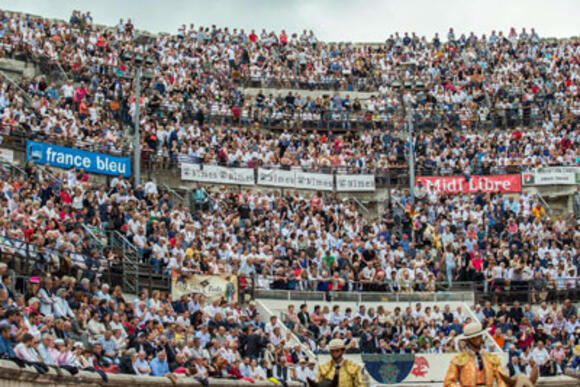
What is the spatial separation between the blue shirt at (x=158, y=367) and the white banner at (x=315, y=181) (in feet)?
61.4

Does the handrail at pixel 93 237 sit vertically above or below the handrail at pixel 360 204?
below

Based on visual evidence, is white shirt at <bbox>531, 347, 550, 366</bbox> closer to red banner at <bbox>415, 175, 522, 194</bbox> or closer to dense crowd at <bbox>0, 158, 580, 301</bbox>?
dense crowd at <bbox>0, 158, 580, 301</bbox>

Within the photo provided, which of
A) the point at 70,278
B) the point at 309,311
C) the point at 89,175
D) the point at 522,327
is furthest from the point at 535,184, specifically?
the point at 70,278

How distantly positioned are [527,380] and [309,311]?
1647cm

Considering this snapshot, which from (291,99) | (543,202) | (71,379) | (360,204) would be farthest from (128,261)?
(543,202)

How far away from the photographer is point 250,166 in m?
35.7

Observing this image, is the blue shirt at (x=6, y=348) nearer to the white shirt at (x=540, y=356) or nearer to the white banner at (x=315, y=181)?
the white shirt at (x=540, y=356)

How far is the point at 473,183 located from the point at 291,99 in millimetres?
9037

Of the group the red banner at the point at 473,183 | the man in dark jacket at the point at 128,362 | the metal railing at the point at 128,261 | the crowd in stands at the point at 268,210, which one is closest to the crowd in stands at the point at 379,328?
the crowd in stands at the point at 268,210

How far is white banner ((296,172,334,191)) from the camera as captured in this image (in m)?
36.4

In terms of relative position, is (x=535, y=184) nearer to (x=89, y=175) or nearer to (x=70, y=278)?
(x=89, y=175)

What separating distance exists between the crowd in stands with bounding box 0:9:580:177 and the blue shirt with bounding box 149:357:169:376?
1289cm

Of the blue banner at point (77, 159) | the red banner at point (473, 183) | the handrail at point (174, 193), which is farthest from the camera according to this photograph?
the red banner at point (473, 183)

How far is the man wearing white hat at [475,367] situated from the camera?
11953 millimetres
